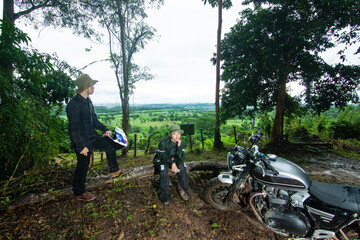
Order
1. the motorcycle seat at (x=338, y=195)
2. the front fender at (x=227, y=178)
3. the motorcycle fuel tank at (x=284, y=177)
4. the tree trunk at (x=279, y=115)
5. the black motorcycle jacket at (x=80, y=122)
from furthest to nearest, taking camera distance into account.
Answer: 1. the tree trunk at (x=279, y=115)
2. the front fender at (x=227, y=178)
3. the black motorcycle jacket at (x=80, y=122)
4. the motorcycle fuel tank at (x=284, y=177)
5. the motorcycle seat at (x=338, y=195)

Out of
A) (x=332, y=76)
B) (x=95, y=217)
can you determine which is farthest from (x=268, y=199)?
(x=332, y=76)

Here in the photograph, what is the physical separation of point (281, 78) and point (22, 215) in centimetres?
882

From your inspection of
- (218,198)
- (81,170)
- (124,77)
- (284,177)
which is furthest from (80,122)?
(124,77)

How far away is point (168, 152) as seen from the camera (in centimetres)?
306

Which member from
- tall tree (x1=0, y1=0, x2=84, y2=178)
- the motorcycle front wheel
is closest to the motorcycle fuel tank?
the motorcycle front wheel

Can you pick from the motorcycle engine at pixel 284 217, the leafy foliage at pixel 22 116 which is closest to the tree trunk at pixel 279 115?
the motorcycle engine at pixel 284 217

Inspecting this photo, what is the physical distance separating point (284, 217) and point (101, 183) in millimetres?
3169

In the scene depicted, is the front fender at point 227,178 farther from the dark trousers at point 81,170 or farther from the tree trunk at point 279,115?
the tree trunk at point 279,115

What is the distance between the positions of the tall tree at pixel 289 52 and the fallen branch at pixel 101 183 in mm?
4657

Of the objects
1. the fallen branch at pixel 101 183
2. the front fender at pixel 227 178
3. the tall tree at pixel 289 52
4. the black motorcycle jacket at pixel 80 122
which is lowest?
the fallen branch at pixel 101 183

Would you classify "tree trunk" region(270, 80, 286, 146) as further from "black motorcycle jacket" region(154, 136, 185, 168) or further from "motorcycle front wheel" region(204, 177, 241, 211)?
"black motorcycle jacket" region(154, 136, 185, 168)

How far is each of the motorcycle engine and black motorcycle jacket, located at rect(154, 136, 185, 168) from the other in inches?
66.3

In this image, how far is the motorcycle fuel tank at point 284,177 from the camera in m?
2.04

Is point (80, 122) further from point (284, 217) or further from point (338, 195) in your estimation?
point (338, 195)
